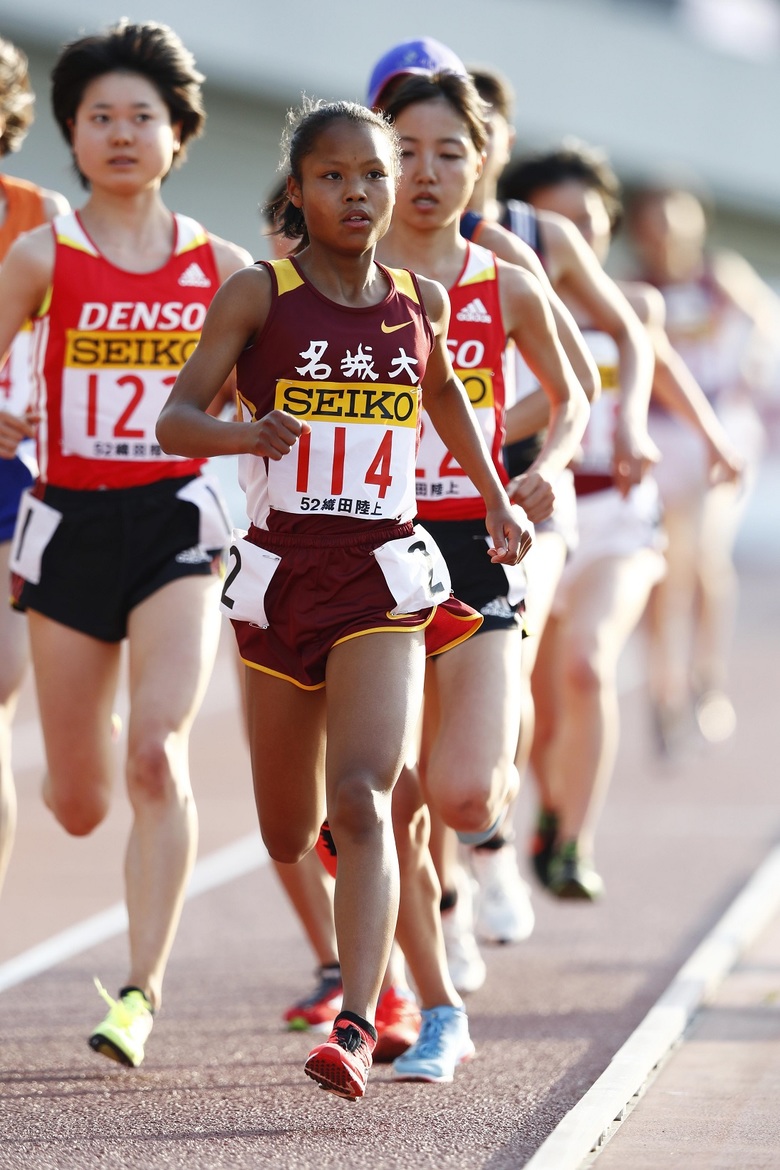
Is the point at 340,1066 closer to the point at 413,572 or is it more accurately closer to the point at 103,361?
the point at 413,572

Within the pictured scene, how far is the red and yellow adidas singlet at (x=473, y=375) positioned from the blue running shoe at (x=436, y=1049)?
4.54 ft

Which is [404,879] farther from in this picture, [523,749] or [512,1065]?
[523,749]

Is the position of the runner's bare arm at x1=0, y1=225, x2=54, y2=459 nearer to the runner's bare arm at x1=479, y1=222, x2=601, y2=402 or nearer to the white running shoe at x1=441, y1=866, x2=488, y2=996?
the runner's bare arm at x1=479, y1=222, x2=601, y2=402

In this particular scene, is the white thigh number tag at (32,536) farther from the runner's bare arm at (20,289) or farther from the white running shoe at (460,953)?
the white running shoe at (460,953)

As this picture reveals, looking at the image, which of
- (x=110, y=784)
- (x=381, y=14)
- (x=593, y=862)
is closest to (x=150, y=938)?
(x=110, y=784)

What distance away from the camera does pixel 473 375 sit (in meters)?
5.68

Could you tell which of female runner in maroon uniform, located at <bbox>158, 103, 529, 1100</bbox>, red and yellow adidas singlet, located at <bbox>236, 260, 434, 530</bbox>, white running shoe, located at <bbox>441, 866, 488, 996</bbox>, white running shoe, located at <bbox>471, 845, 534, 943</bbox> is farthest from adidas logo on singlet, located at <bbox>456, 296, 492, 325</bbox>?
white running shoe, located at <bbox>471, 845, 534, 943</bbox>

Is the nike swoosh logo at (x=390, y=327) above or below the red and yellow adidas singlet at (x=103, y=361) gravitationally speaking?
above

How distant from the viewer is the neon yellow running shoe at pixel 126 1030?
5199 mm

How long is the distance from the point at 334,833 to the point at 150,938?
40.3 inches

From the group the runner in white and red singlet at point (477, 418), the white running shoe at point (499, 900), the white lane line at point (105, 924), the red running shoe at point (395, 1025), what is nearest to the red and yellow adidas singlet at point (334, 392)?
the runner in white and red singlet at point (477, 418)

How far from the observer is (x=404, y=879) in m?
5.30

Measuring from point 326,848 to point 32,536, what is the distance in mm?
1231

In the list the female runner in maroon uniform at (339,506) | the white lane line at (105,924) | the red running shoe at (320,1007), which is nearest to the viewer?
the female runner in maroon uniform at (339,506)
